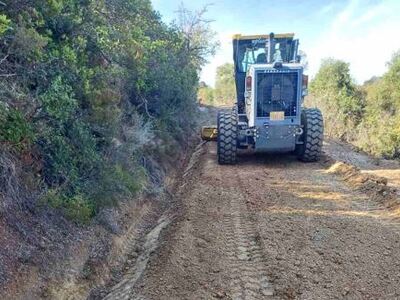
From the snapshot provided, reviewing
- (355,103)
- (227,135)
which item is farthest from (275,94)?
(355,103)

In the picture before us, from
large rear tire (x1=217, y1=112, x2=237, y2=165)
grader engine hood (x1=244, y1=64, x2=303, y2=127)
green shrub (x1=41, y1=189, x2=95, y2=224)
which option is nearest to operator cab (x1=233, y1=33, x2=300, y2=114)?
grader engine hood (x1=244, y1=64, x2=303, y2=127)

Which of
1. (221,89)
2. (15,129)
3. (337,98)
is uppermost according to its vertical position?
(221,89)

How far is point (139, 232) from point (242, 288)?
2.45 meters

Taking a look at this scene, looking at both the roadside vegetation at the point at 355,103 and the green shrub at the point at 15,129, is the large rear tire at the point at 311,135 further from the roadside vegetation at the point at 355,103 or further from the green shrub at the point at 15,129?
the green shrub at the point at 15,129

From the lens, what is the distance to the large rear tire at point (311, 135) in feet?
33.6

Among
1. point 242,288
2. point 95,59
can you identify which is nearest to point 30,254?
point 242,288

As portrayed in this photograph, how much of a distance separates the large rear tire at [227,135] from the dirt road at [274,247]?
2.14 meters

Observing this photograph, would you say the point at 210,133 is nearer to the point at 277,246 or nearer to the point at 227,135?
the point at 227,135

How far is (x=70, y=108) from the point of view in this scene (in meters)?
5.63

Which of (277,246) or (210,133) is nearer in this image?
(277,246)

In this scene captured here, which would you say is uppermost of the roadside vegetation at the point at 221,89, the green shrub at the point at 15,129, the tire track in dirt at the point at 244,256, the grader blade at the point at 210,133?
the roadside vegetation at the point at 221,89

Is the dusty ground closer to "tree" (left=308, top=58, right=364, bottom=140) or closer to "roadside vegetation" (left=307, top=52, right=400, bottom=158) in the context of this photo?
"roadside vegetation" (left=307, top=52, right=400, bottom=158)

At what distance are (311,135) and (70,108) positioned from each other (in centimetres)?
643

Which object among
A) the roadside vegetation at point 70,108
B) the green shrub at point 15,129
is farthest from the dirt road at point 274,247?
the green shrub at point 15,129
